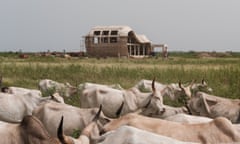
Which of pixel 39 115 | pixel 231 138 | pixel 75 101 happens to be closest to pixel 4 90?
pixel 75 101

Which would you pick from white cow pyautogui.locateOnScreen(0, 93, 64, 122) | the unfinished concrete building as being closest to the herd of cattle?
white cow pyautogui.locateOnScreen(0, 93, 64, 122)

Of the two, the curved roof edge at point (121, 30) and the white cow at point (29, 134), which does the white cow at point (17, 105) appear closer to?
the white cow at point (29, 134)

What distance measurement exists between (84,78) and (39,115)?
13.4 m

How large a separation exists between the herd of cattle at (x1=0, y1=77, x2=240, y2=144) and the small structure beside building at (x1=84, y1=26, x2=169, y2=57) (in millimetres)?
26033

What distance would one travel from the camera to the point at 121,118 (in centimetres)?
648

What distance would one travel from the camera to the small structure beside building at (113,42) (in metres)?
43.2

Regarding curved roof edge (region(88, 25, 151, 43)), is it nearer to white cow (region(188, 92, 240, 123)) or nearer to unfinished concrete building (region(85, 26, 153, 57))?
unfinished concrete building (region(85, 26, 153, 57))

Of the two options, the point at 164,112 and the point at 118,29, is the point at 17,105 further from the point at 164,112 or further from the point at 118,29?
the point at 118,29

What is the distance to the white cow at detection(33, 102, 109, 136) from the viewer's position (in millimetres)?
8797

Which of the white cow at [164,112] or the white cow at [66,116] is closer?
the white cow at [66,116]

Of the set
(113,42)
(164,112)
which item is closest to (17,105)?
(164,112)

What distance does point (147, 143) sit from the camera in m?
4.31

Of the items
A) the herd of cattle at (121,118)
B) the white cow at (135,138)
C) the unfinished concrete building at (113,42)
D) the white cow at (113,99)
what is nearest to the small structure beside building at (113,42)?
the unfinished concrete building at (113,42)

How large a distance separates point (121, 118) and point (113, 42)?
37.9 metres
